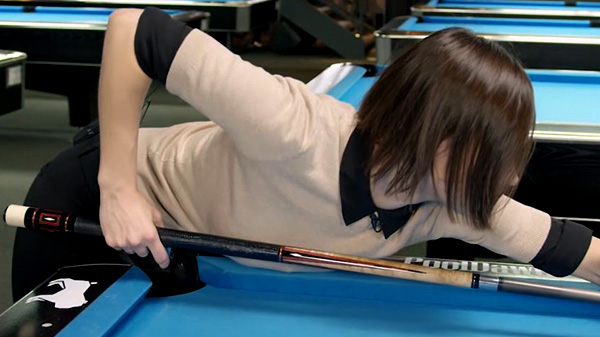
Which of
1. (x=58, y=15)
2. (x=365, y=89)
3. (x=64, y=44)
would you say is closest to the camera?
(x=365, y=89)

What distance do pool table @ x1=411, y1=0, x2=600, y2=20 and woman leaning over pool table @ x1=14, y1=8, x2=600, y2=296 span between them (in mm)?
2820

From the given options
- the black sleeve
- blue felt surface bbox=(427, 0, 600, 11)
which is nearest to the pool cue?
the black sleeve

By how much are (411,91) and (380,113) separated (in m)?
0.07

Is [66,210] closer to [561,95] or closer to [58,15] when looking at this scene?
[561,95]

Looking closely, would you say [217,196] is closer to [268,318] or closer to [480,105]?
[268,318]

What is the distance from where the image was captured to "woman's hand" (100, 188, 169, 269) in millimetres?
1361

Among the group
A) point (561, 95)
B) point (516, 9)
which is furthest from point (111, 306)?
point (516, 9)

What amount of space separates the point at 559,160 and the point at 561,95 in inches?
25.3

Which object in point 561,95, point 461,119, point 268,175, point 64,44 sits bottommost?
point 64,44

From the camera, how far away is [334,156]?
1.41 metres

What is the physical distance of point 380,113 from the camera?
4.42ft

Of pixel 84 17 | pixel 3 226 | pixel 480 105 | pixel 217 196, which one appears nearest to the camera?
pixel 480 105

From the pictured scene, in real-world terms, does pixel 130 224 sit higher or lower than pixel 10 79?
higher

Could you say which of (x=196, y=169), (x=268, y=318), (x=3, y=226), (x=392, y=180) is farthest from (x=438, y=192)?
(x=3, y=226)
